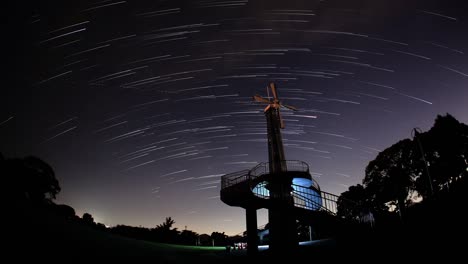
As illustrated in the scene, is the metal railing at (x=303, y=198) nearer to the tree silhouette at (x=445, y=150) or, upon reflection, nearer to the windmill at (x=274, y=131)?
the windmill at (x=274, y=131)

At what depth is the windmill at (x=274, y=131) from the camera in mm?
24594

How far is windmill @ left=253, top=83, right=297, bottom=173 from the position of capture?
968 inches

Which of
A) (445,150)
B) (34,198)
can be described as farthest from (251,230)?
(445,150)

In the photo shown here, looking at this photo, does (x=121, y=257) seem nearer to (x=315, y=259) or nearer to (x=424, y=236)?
(x=315, y=259)

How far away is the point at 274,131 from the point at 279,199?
347 inches

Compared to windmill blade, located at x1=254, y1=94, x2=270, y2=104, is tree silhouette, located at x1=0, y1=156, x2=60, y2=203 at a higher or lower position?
lower

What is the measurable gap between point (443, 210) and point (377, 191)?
31.8 m

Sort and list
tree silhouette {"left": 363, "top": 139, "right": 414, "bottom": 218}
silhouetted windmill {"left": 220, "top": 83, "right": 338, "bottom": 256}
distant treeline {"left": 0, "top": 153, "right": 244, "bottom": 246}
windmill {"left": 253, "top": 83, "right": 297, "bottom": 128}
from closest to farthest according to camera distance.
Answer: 1. distant treeline {"left": 0, "top": 153, "right": 244, "bottom": 246}
2. silhouetted windmill {"left": 220, "top": 83, "right": 338, "bottom": 256}
3. windmill {"left": 253, "top": 83, "right": 297, "bottom": 128}
4. tree silhouette {"left": 363, "top": 139, "right": 414, "bottom": 218}

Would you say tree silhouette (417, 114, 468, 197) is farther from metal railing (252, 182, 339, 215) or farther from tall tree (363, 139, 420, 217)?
metal railing (252, 182, 339, 215)

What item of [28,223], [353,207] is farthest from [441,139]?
[28,223]

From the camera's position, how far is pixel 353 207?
1822cm

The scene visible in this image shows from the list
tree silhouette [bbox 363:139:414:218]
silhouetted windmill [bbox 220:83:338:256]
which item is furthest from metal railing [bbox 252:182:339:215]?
tree silhouette [bbox 363:139:414:218]

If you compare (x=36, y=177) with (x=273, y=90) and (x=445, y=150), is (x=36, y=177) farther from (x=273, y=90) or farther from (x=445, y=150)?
(x=445, y=150)

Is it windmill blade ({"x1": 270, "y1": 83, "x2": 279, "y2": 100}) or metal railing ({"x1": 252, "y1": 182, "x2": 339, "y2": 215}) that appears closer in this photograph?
metal railing ({"x1": 252, "y1": 182, "x2": 339, "y2": 215})
